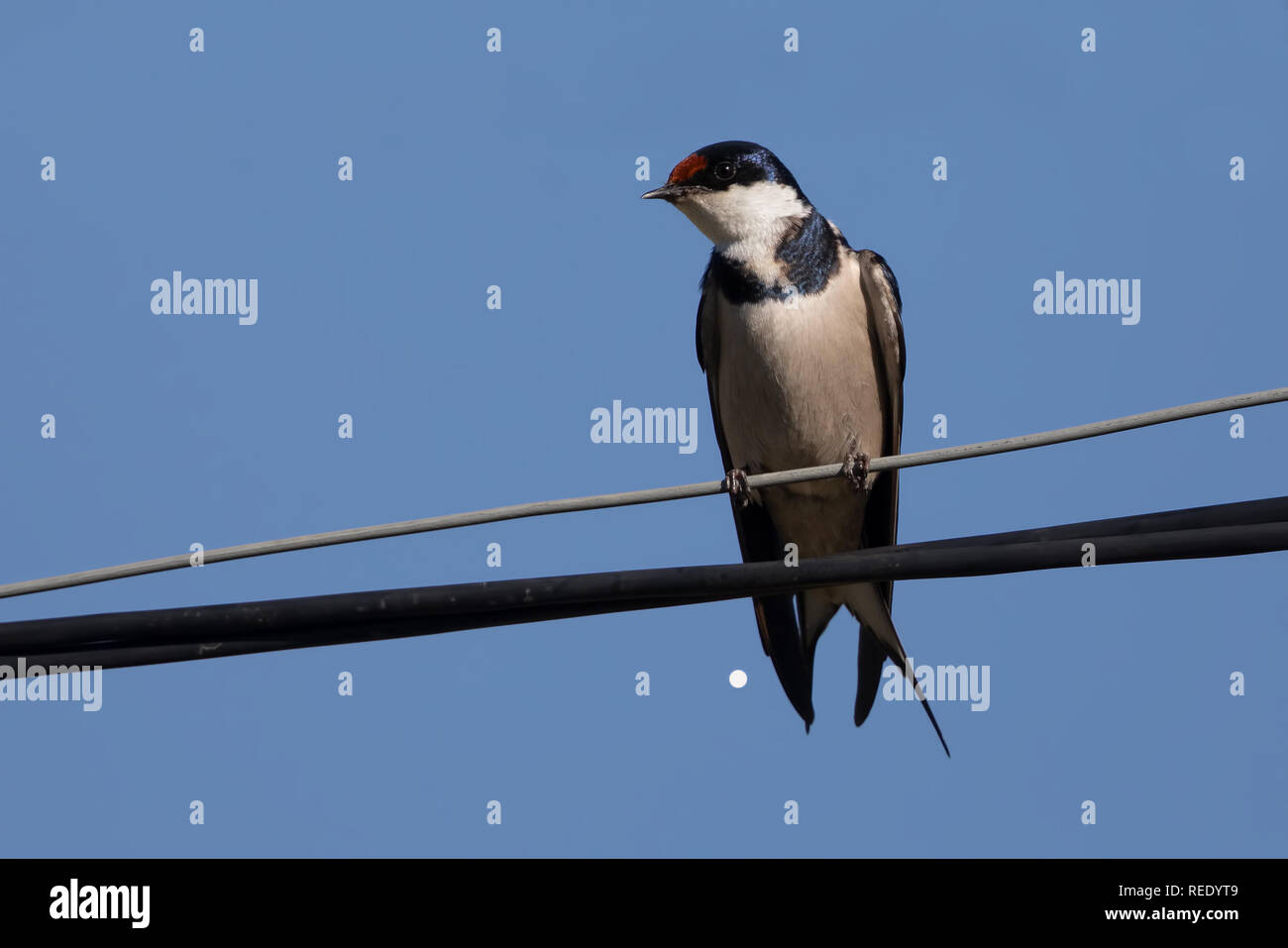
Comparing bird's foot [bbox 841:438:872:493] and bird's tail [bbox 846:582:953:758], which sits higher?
bird's foot [bbox 841:438:872:493]

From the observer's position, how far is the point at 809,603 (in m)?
7.18

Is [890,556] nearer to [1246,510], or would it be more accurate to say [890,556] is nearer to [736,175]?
[1246,510]

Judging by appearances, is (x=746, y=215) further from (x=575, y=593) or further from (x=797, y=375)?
(x=575, y=593)

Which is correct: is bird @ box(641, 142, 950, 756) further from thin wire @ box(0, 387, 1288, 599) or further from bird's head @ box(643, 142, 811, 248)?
thin wire @ box(0, 387, 1288, 599)

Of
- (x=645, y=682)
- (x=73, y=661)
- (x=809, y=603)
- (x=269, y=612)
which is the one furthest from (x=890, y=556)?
(x=645, y=682)

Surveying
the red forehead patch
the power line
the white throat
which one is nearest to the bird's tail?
the white throat

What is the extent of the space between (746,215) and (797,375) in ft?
2.67

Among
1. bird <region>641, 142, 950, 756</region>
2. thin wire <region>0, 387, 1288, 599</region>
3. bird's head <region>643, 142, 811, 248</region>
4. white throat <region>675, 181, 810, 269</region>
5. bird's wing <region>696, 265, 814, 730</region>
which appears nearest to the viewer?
thin wire <region>0, 387, 1288, 599</region>

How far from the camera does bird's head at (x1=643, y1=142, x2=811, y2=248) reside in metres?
7.45

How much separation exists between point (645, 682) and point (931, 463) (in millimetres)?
5045

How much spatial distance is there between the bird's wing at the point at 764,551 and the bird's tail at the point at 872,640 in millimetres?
232

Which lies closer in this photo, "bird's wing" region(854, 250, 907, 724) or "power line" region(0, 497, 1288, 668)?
"power line" region(0, 497, 1288, 668)

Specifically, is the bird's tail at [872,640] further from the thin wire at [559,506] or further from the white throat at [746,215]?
the thin wire at [559,506]

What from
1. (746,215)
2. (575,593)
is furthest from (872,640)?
(575,593)
